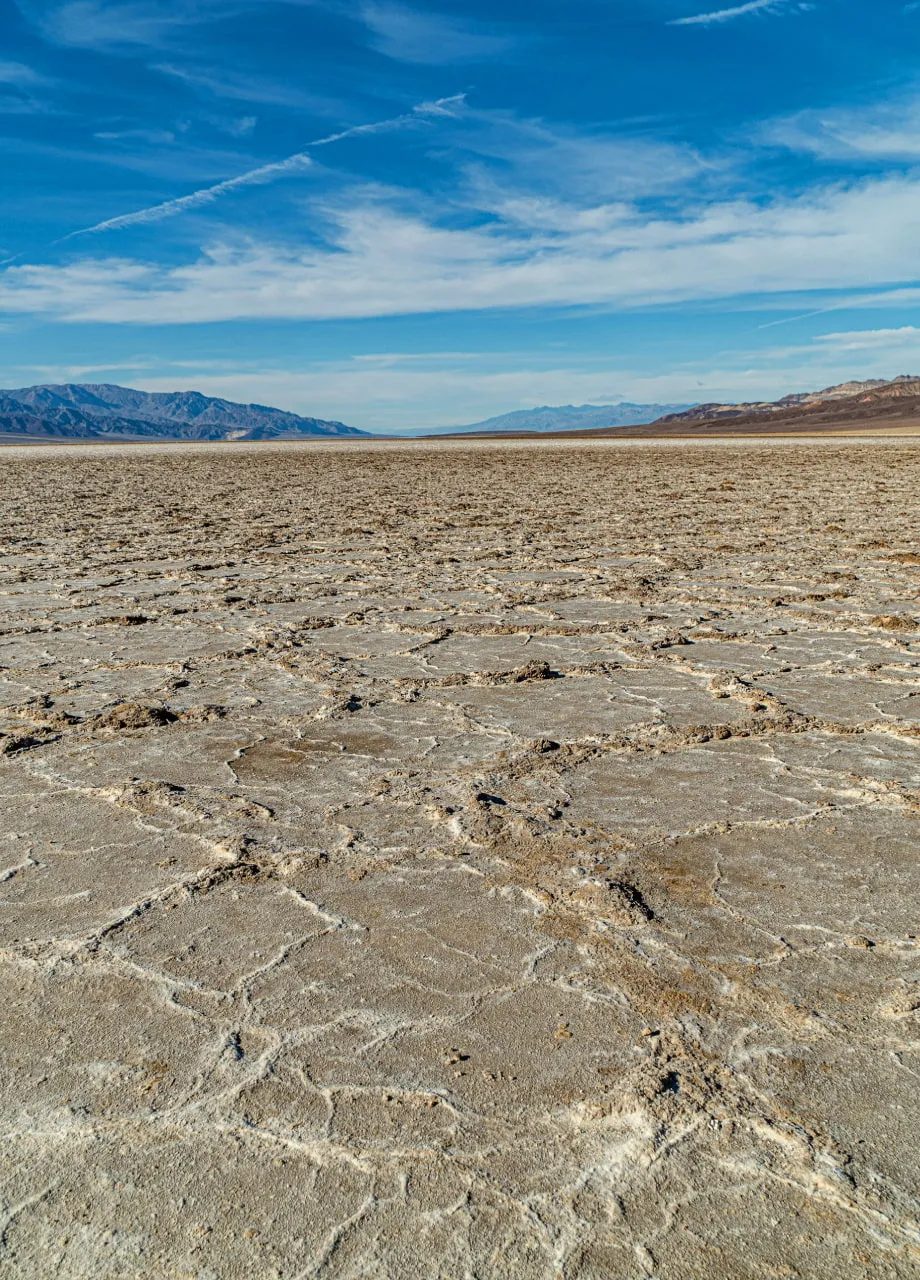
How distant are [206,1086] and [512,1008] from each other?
21.9 inches

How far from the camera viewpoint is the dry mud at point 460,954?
1439 mm

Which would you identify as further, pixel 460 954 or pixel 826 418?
pixel 826 418

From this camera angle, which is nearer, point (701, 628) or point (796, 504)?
point (701, 628)

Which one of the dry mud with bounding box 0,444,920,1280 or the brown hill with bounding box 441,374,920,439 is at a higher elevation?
the dry mud with bounding box 0,444,920,1280

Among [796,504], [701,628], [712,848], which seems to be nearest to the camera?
[712,848]

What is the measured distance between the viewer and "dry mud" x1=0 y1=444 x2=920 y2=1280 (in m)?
1.44

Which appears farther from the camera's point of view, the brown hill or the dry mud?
the brown hill

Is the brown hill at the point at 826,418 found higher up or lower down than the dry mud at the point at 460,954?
lower down

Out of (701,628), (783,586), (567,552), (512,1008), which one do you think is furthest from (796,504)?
(512,1008)

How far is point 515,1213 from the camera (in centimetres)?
143

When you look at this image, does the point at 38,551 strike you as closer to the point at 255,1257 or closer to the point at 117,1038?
the point at 117,1038

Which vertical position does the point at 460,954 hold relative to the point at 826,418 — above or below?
above

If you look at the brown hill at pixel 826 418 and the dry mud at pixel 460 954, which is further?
the brown hill at pixel 826 418

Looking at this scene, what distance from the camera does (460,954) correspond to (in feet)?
7.02
